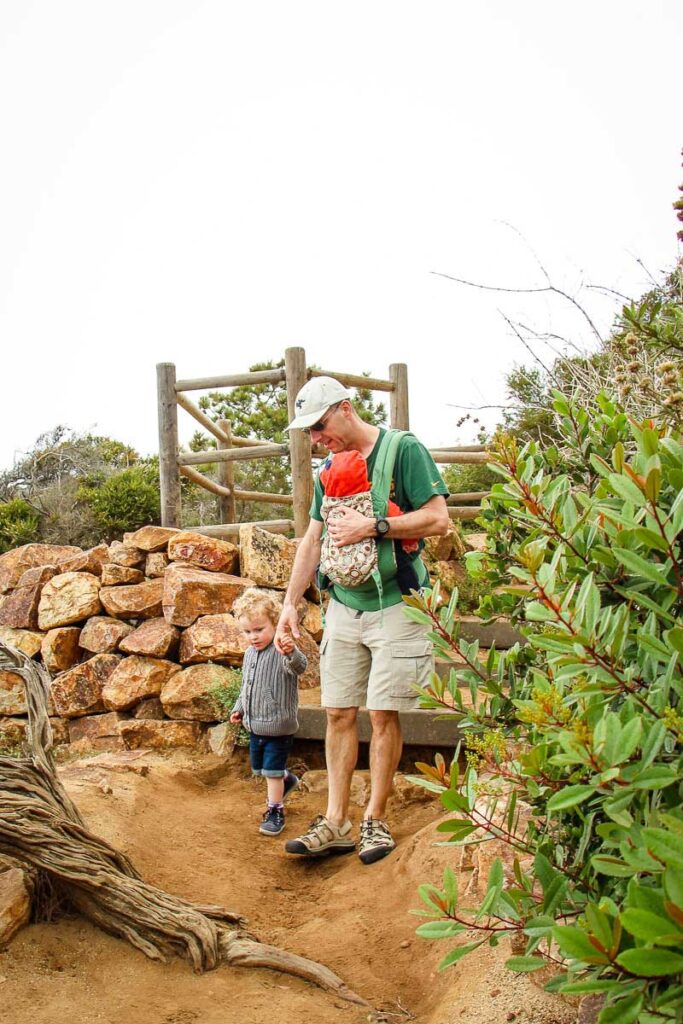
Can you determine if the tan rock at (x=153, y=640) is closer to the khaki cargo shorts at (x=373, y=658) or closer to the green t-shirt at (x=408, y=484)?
the khaki cargo shorts at (x=373, y=658)

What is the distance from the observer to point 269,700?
16.4 ft

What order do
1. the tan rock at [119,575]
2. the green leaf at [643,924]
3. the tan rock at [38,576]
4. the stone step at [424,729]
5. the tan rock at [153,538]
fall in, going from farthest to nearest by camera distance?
the tan rock at [38,576] < the tan rock at [153,538] < the tan rock at [119,575] < the stone step at [424,729] < the green leaf at [643,924]

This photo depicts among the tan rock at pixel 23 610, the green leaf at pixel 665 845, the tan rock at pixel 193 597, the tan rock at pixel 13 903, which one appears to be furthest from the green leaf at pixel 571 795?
the tan rock at pixel 23 610

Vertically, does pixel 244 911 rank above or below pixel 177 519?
below

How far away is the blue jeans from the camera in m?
4.95

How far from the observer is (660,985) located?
4.25 ft

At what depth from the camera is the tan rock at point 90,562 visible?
7023mm

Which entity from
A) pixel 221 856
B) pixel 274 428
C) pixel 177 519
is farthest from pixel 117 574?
pixel 274 428

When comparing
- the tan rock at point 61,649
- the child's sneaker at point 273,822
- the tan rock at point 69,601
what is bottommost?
the child's sneaker at point 273,822

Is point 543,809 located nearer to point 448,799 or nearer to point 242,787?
point 448,799

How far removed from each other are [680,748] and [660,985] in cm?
32

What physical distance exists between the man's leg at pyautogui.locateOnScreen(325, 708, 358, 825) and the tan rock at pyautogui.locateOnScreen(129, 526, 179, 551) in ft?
9.74

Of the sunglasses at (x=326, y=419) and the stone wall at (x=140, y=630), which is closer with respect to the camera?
the sunglasses at (x=326, y=419)

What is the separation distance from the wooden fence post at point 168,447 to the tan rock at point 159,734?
1.97m
